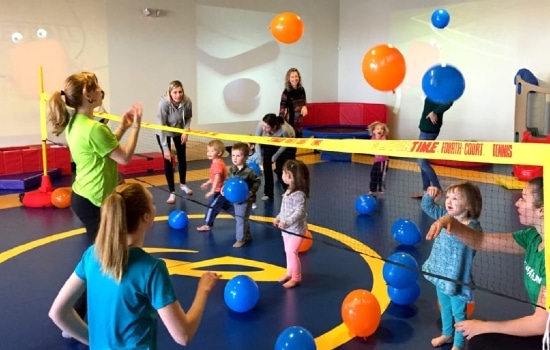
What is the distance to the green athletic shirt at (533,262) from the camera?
2.73 m

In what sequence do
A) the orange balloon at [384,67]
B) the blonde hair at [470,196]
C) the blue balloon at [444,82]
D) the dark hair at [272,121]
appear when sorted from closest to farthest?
the blonde hair at [470,196] → the blue balloon at [444,82] → the orange balloon at [384,67] → the dark hair at [272,121]

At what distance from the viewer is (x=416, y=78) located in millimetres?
13781

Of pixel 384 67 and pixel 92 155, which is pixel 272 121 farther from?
pixel 92 155

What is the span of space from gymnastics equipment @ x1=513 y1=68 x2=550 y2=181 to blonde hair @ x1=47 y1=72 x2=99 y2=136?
8.81 m

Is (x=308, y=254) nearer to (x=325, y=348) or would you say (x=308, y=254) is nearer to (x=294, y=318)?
(x=294, y=318)

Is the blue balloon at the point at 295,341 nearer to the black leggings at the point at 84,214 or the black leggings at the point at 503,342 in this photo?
the black leggings at the point at 503,342

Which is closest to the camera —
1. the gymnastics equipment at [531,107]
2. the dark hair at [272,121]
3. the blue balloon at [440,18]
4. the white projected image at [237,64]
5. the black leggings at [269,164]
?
the dark hair at [272,121]

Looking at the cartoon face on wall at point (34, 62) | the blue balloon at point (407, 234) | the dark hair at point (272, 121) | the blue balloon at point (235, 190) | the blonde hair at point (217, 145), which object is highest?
the cartoon face on wall at point (34, 62)

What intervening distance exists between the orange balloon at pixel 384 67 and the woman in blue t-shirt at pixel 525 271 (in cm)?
415

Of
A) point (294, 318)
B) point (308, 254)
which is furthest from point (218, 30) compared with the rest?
point (294, 318)

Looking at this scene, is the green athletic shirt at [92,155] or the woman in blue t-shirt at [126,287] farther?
the green athletic shirt at [92,155]

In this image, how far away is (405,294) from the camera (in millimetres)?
4512

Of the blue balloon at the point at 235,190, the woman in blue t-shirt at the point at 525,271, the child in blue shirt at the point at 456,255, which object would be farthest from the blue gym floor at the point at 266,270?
the woman in blue t-shirt at the point at 525,271

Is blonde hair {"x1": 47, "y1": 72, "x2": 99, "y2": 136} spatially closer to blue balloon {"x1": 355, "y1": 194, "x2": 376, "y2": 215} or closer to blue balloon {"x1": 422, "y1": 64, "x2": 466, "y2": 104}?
blue balloon {"x1": 422, "y1": 64, "x2": 466, "y2": 104}
